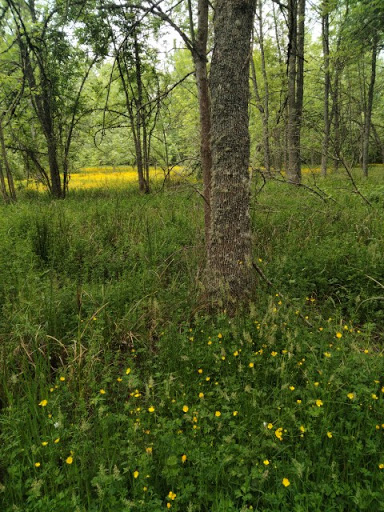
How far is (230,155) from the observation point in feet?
9.80

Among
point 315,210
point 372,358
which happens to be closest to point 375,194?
point 315,210

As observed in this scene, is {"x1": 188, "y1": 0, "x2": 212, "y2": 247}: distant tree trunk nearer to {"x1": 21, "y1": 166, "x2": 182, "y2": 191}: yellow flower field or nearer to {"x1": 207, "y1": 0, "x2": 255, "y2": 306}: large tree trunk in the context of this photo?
{"x1": 207, "y1": 0, "x2": 255, "y2": 306}: large tree trunk

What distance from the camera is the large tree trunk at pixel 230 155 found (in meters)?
2.84

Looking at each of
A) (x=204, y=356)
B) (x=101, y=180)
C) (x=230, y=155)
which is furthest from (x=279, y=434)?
(x=101, y=180)

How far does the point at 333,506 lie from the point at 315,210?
17.0 feet

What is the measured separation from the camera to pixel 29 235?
199 inches

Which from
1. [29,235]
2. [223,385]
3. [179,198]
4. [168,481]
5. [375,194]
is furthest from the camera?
[179,198]

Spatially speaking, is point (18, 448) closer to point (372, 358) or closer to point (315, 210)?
point (372, 358)

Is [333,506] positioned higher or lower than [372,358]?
lower

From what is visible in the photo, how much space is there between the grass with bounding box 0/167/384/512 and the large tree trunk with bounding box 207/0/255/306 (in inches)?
14.2

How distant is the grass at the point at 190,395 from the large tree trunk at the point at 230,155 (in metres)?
0.36

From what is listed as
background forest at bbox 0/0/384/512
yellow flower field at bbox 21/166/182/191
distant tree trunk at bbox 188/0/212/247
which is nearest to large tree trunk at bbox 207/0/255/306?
background forest at bbox 0/0/384/512

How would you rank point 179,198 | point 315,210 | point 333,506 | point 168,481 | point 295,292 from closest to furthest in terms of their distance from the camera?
point 333,506, point 168,481, point 295,292, point 315,210, point 179,198

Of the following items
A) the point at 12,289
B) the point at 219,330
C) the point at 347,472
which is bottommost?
the point at 347,472
